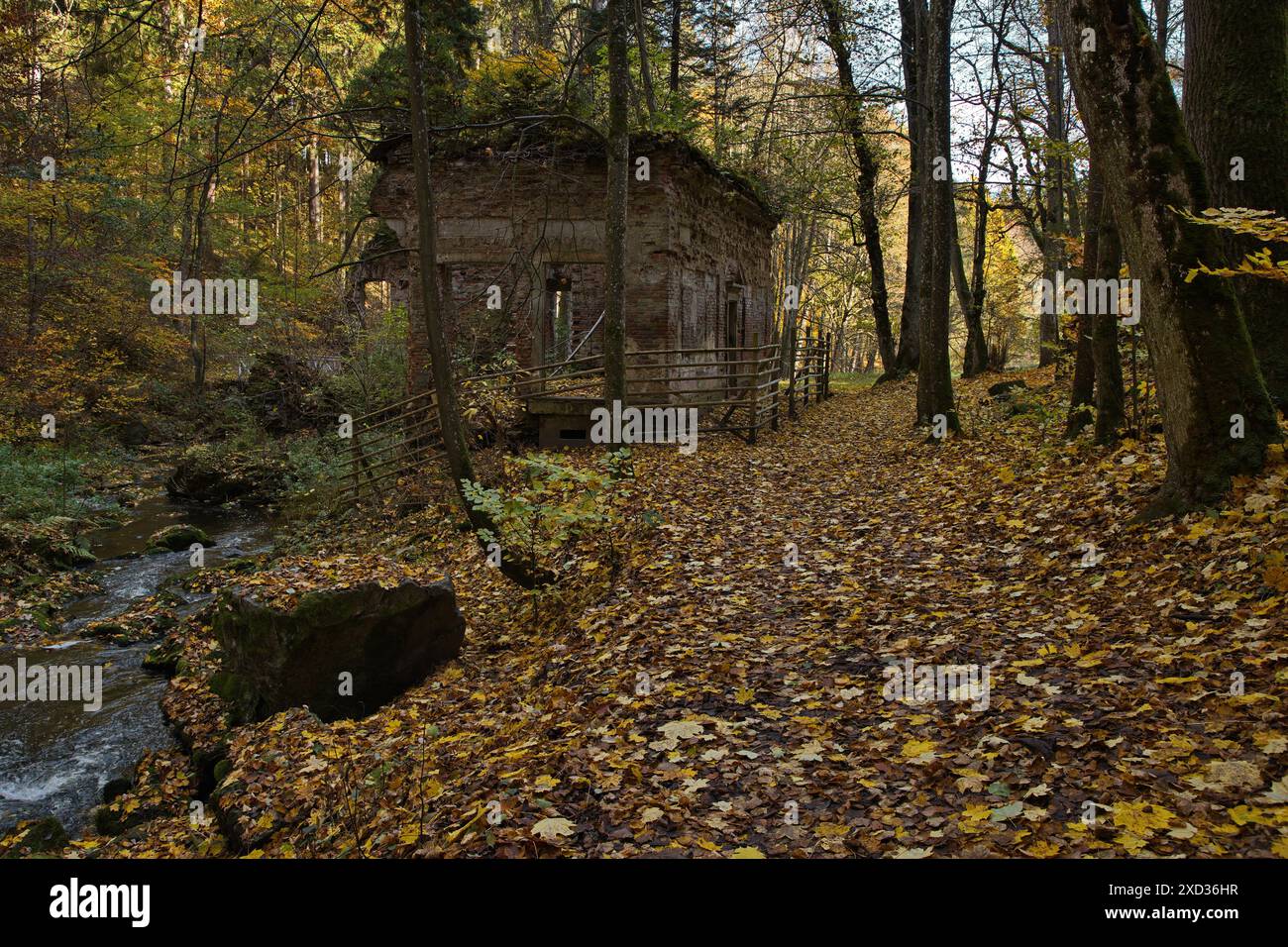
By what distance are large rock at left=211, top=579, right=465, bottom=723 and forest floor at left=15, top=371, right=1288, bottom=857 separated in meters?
0.28

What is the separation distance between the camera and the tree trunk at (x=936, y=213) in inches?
487

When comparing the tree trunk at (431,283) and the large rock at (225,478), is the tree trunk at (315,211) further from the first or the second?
the tree trunk at (431,283)

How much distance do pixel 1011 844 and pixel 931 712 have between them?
4.42ft

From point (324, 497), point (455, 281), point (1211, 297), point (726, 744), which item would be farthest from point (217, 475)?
point (1211, 297)

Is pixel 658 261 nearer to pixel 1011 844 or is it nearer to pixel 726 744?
pixel 726 744

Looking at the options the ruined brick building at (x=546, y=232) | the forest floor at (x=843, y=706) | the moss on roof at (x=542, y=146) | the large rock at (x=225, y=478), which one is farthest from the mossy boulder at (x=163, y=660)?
the moss on roof at (x=542, y=146)

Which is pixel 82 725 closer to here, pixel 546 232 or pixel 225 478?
pixel 225 478

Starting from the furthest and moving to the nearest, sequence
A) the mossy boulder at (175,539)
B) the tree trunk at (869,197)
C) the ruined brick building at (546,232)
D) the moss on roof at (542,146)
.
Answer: the tree trunk at (869,197)
the ruined brick building at (546,232)
the moss on roof at (542,146)
the mossy boulder at (175,539)

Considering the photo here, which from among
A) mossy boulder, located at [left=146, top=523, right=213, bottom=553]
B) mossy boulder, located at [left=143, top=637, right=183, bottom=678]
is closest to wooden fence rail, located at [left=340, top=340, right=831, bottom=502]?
mossy boulder, located at [left=146, top=523, right=213, bottom=553]

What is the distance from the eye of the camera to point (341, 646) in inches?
277

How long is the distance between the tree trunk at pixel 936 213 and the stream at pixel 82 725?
11293 millimetres

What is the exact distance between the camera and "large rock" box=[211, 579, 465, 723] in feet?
22.9

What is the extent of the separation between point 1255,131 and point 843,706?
626 cm

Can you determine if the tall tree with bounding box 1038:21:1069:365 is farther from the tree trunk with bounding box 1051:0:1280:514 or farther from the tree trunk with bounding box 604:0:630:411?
the tree trunk with bounding box 1051:0:1280:514
